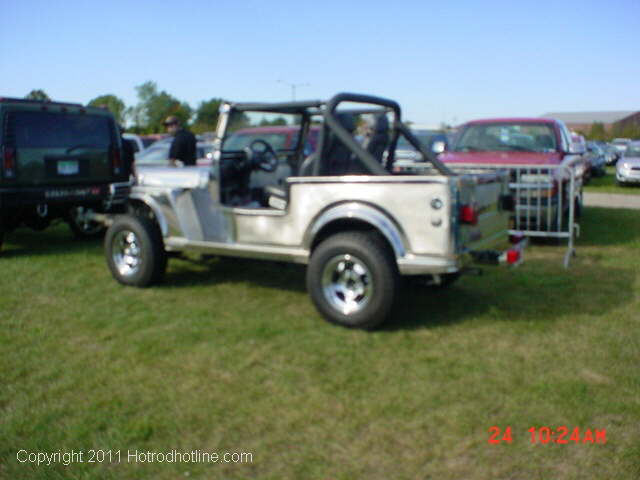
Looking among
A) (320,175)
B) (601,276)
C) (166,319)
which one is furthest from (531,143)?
(166,319)

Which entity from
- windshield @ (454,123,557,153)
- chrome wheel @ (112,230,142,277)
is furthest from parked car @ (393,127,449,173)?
chrome wheel @ (112,230,142,277)

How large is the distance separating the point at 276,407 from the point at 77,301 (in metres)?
3.09

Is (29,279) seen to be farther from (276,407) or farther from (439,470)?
(439,470)

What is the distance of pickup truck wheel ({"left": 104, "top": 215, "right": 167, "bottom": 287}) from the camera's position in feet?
20.1

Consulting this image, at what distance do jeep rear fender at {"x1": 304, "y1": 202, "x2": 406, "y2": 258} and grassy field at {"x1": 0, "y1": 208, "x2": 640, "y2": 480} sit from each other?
699 millimetres

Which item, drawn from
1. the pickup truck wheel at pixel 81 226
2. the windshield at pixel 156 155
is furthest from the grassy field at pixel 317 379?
the windshield at pixel 156 155

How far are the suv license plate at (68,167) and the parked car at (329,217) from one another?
7.62 ft

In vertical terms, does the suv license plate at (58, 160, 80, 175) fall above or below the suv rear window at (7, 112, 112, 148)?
below

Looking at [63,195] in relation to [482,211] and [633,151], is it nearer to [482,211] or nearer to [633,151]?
[482,211]

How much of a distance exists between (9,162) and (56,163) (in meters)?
0.63
